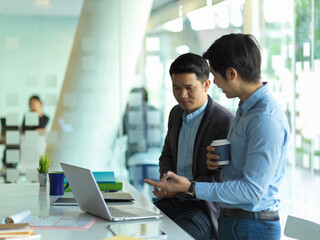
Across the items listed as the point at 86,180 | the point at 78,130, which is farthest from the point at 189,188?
the point at 78,130

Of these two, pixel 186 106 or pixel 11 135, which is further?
pixel 11 135

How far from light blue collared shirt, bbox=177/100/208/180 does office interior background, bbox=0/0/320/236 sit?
7.64 feet

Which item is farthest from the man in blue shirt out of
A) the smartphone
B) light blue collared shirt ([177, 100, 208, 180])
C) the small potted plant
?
the small potted plant

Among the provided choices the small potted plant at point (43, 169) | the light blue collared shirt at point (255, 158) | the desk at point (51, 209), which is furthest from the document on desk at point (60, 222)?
the small potted plant at point (43, 169)

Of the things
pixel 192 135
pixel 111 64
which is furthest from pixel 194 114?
pixel 111 64

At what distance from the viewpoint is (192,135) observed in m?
3.12

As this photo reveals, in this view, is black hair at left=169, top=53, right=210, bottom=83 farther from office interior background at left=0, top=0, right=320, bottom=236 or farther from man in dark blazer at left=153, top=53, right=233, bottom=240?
office interior background at left=0, top=0, right=320, bottom=236

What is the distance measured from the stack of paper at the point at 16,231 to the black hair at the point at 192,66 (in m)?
1.44

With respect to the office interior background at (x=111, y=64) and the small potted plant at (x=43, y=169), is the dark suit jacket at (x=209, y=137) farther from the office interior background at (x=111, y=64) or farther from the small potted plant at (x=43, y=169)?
the office interior background at (x=111, y=64)

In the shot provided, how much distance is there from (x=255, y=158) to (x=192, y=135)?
103cm

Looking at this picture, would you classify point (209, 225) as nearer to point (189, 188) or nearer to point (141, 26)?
point (189, 188)

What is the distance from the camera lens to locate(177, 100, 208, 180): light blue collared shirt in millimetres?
3104

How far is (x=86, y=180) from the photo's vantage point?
230 cm

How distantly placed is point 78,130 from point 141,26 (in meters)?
1.38
